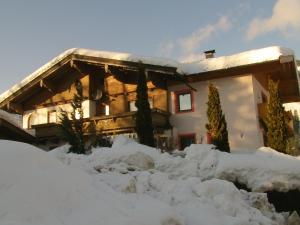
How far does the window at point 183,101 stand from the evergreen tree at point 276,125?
16.4 ft

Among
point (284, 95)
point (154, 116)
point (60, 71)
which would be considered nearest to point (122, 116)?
point (154, 116)

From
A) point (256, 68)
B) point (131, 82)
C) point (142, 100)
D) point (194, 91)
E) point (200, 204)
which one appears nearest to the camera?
point (200, 204)

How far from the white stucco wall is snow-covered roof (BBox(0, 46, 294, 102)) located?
0.96 metres

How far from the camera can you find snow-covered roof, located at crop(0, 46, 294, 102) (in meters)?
18.9

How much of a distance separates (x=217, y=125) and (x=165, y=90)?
17.3 feet

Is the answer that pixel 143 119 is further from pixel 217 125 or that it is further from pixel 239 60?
pixel 239 60

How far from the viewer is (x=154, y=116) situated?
64.5 ft

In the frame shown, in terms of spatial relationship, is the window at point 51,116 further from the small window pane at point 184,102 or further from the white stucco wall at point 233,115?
the small window pane at point 184,102

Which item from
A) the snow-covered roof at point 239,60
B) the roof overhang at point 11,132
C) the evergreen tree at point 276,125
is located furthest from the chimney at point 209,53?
the roof overhang at point 11,132

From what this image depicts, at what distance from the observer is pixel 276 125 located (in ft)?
55.6

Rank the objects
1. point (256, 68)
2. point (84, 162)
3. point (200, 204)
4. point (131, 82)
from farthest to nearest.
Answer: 1. point (131, 82)
2. point (256, 68)
3. point (84, 162)
4. point (200, 204)

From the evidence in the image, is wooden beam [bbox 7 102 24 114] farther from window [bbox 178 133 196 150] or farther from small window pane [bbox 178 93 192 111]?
window [bbox 178 133 196 150]

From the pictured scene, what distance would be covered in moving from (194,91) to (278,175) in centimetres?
1143

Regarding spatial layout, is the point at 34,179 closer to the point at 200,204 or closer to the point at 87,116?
the point at 200,204
